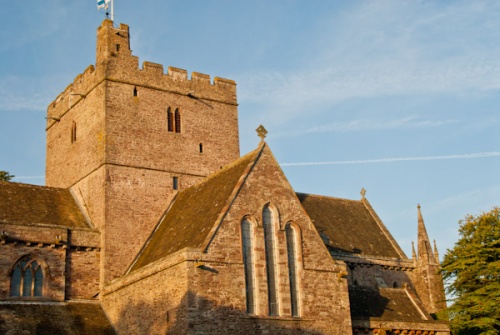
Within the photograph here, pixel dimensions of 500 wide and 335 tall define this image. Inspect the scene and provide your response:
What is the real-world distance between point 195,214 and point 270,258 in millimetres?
4715

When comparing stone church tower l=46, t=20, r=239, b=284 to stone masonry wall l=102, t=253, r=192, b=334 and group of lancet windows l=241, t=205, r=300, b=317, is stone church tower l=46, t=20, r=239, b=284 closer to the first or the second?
stone masonry wall l=102, t=253, r=192, b=334

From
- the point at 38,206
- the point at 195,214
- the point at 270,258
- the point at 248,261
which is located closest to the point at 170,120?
the point at 38,206

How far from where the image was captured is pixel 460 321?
40500 mm

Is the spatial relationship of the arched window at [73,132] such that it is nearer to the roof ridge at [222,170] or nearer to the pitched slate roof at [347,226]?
the roof ridge at [222,170]

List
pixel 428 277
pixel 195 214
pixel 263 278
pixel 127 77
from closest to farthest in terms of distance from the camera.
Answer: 1. pixel 263 278
2. pixel 195 214
3. pixel 127 77
4. pixel 428 277

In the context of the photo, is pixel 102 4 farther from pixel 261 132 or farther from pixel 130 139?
pixel 261 132

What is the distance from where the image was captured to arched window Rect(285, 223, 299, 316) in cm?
3419

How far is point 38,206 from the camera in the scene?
4056 cm

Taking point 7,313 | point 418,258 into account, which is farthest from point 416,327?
point 7,313

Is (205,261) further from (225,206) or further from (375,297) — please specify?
(375,297)

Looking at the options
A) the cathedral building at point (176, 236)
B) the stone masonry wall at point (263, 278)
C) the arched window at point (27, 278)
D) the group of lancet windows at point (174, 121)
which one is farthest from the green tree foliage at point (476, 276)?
the arched window at point (27, 278)

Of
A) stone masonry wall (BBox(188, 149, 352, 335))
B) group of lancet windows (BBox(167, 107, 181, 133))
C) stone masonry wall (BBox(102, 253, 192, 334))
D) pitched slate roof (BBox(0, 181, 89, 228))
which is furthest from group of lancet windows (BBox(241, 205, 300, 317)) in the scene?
group of lancet windows (BBox(167, 107, 181, 133))

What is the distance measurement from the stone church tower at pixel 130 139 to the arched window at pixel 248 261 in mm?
8172

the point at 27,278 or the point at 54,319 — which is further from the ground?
the point at 27,278
